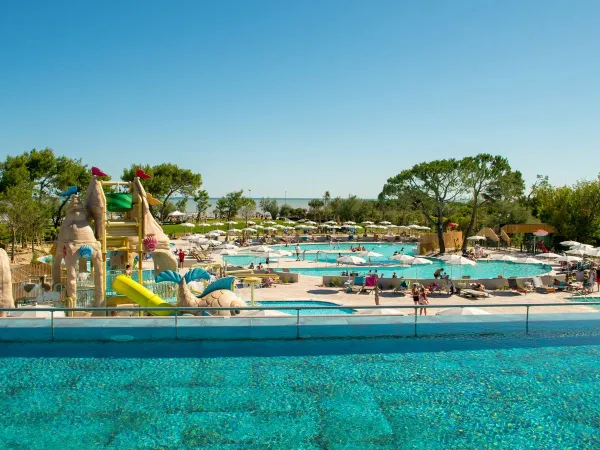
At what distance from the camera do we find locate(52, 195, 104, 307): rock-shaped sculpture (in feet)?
49.5

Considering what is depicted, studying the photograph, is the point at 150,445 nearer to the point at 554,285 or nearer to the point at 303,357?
the point at 303,357

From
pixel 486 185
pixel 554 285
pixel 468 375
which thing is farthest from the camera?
pixel 486 185

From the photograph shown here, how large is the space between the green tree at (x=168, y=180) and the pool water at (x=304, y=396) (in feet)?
163

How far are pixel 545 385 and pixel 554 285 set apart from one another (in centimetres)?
1734

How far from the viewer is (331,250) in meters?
43.7

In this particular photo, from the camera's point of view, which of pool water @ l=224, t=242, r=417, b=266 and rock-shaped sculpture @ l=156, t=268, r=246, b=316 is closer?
rock-shaped sculpture @ l=156, t=268, r=246, b=316

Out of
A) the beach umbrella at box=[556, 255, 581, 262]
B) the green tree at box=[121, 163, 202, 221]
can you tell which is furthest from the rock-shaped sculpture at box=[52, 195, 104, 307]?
the green tree at box=[121, 163, 202, 221]

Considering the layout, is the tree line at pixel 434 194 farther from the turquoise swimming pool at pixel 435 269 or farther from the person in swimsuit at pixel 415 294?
the person in swimsuit at pixel 415 294

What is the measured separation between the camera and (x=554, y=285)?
23844 mm

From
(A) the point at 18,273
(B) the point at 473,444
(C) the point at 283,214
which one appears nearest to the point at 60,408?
(B) the point at 473,444

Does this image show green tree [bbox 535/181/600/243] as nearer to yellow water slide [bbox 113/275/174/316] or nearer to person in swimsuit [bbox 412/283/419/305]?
person in swimsuit [bbox 412/283/419/305]

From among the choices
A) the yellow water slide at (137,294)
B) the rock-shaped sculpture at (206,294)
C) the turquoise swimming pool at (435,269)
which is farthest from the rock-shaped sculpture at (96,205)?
the turquoise swimming pool at (435,269)

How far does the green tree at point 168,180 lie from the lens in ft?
189

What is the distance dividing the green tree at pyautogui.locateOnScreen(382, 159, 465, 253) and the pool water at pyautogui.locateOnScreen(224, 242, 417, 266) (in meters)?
3.97
